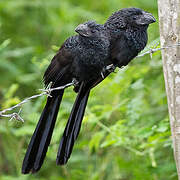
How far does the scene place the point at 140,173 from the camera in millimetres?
3648

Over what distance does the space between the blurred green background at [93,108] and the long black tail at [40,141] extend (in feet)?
0.57

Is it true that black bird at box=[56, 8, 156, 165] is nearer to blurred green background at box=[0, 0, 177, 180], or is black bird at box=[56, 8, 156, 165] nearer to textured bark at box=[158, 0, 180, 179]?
blurred green background at box=[0, 0, 177, 180]

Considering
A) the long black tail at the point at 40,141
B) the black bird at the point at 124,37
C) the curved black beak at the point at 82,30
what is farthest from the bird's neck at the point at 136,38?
the long black tail at the point at 40,141

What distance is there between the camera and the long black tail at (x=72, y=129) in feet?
10.4

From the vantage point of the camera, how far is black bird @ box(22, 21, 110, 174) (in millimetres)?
2977

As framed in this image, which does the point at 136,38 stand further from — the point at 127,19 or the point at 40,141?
the point at 40,141

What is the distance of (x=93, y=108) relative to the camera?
384 cm

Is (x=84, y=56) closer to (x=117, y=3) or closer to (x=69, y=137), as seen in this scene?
(x=69, y=137)

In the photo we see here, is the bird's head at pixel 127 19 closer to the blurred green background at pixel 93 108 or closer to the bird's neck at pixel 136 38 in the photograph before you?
the bird's neck at pixel 136 38

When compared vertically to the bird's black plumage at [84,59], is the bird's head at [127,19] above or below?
above

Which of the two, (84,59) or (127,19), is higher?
(127,19)

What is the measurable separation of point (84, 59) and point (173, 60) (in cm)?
66

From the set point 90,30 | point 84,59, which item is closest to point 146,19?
point 90,30

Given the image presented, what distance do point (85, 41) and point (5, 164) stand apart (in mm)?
2568
